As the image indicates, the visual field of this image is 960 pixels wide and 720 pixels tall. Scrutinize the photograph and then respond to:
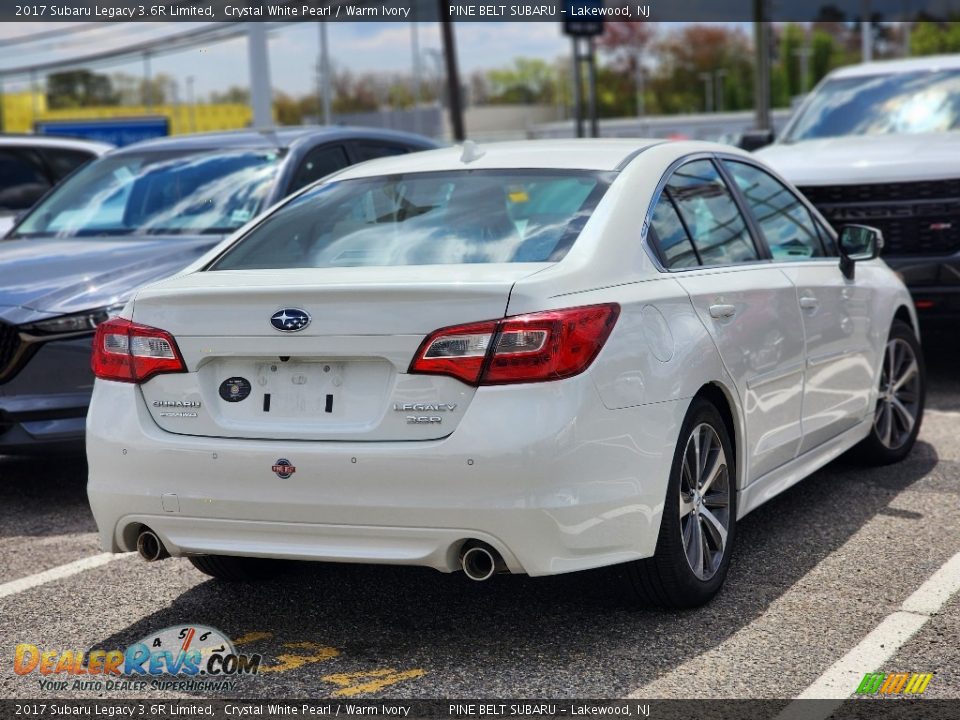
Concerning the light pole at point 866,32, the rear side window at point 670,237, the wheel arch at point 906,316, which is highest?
the light pole at point 866,32

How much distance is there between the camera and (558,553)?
383cm

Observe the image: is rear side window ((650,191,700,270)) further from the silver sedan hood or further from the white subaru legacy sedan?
the silver sedan hood

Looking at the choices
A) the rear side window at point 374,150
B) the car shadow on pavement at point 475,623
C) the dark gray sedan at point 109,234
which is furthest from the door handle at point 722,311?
the rear side window at point 374,150

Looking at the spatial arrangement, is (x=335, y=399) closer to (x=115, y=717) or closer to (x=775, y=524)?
(x=115, y=717)

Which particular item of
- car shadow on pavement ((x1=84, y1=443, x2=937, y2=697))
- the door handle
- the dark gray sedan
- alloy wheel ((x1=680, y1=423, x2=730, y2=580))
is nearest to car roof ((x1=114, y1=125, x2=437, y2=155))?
the dark gray sedan

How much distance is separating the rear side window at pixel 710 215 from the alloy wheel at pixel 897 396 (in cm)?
150

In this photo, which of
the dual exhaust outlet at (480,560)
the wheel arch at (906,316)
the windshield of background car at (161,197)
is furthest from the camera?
the windshield of background car at (161,197)

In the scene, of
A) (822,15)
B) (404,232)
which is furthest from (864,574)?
(822,15)

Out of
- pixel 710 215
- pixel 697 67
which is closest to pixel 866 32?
pixel 710 215

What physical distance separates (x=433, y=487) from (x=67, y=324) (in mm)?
2865

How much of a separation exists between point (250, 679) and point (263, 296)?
3.65ft

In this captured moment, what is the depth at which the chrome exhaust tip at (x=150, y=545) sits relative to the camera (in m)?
4.23

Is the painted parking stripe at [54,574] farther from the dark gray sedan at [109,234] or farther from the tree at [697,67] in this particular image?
the tree at [697,67]

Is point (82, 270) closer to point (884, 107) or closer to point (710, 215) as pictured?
point (710, 215)
